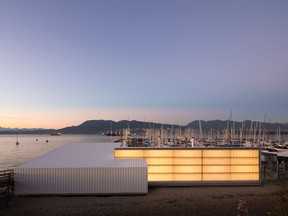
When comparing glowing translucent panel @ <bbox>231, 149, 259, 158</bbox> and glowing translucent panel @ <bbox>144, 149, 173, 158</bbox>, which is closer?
glowing translucent panel @ <bbox>144, 149, 173, 158</bbox>

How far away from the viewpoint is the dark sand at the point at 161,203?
781 inches

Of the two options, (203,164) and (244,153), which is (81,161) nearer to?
(203,164)

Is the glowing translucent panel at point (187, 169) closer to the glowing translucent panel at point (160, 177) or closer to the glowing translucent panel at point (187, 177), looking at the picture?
the glowing translucent panel at point (187, 177)

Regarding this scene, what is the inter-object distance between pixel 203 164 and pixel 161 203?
7.45 meters

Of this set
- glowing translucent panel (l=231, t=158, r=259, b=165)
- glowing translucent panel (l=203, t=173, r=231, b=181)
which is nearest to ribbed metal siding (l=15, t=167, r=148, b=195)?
glowing translucent panel (l=203, t=173, r=231, b=181)

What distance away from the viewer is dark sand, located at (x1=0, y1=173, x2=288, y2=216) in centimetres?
1983

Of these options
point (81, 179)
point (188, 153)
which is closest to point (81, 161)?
point (81, 179)

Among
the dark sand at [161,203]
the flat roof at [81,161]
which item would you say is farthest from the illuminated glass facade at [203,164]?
the dark sand at [161,203]

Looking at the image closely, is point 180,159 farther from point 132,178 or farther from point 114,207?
point 114,207

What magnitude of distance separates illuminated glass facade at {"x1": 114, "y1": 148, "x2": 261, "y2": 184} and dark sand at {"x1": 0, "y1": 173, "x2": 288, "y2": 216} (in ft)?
6.02

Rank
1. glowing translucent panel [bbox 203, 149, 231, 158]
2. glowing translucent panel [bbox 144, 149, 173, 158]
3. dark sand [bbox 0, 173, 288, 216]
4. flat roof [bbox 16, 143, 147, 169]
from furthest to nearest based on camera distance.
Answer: glowing translucent panel [bbox 203, 149, 231, 158], glowing translucent panel [bbox 144, 149, 173, 158], flat roof [bbox 16, 143, 147, 169], dark sand [bbox 0, 173, 288, 216]

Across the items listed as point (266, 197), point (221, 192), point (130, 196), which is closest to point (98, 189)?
point (130, 196)

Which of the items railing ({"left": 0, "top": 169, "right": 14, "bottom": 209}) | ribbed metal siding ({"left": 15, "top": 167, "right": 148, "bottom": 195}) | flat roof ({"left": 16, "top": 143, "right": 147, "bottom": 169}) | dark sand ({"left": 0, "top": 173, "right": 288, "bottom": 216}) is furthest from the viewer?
flat roof ({"left": 16, "top": 143, "right": 147, "bottom": 169})

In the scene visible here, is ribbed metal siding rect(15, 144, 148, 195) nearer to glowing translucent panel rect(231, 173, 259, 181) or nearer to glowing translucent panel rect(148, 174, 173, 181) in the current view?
glowing translucent panel rect(148, 174, 173, 181)
